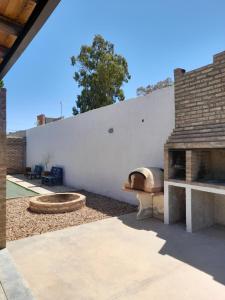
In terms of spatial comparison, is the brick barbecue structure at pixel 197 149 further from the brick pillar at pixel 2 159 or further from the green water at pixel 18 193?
the green water at pixel 18 193

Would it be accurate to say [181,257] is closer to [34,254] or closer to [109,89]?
[34,254]

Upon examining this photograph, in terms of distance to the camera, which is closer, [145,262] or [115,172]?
[145,262]

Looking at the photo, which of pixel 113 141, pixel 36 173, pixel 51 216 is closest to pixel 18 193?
pixel 51 216

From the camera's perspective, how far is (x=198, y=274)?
13.2 feet

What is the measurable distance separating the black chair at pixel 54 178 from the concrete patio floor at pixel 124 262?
7.78m

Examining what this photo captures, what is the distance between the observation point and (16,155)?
801 inches

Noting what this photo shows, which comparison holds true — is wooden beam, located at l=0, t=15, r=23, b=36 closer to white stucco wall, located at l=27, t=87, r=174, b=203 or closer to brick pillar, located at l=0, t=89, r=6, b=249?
brick pillar, located at l=0, t=89, r=6, b=249

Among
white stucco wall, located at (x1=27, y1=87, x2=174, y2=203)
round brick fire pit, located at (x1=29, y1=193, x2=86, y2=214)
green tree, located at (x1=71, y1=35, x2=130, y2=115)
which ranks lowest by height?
round brick fire pit, located at (x1=29, y1=193, x2=86, y2=214)

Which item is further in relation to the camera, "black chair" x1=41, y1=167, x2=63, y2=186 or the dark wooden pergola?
"black chair" x1=41, y1=167, x2=63, y2=186

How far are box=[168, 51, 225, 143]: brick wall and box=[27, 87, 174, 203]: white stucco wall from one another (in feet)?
1.72

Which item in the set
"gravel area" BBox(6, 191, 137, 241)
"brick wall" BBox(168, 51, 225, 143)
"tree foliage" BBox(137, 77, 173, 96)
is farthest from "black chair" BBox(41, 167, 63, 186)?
"tree foliage" BBox(137, 77, 173, 96)

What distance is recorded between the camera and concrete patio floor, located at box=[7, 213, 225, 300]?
3.56m

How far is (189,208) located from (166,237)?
1.01 m

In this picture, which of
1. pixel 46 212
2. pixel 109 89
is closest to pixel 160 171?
pixel 46 212
